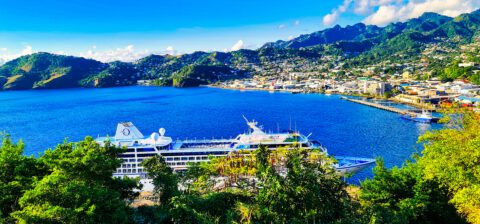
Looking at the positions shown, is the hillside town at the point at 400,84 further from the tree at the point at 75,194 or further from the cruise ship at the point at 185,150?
the tree at the point at 75,194

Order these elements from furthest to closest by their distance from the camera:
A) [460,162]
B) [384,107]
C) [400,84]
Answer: [400,84] < [384,107] < [460,162]

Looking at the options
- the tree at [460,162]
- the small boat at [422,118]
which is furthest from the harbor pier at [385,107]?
the tree at [460,162]

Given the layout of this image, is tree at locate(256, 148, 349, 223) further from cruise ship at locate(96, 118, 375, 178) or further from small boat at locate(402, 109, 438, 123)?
small boat at locate(402, 109, 438, 123)

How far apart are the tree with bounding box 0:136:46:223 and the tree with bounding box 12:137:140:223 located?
0.44m

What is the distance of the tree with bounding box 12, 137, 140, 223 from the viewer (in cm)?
802

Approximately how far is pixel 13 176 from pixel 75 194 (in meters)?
3.62

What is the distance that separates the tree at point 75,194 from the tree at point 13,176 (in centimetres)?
44

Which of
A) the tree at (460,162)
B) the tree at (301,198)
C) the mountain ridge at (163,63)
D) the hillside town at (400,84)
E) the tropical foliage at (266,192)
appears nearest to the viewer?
the tree at (301,198)

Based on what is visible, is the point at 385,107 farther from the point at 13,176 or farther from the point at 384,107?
the point at 13,176

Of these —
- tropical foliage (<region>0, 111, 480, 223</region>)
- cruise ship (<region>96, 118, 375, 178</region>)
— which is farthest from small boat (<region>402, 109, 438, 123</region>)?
tropical foliage (<region>0, 111, 480, 223</region>)

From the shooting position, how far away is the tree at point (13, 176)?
9.77 metres

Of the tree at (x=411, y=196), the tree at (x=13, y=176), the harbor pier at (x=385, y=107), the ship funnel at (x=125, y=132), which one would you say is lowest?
the harbor pier at (x=385, y=107)

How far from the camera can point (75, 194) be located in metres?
8.62

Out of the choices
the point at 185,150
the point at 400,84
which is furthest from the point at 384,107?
the point at 185,150
